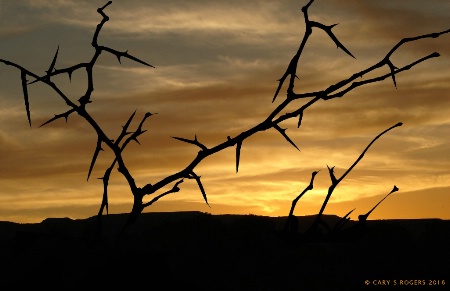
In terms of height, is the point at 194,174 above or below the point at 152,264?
above

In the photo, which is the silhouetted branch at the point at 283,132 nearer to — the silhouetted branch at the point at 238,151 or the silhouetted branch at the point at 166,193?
the silhouetted branch at the point at 238,151

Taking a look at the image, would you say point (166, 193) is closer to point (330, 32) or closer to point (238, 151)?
point (238, 151)

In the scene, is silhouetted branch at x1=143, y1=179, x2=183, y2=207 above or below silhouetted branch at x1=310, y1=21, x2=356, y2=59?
below

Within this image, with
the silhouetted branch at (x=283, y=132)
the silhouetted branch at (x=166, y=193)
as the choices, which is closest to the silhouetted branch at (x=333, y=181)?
the silhouetted branch at (x=283, y=132)

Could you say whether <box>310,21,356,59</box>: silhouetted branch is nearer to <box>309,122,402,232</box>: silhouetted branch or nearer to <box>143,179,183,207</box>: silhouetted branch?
<box>309,122,402,232</box>: silhouetted branch

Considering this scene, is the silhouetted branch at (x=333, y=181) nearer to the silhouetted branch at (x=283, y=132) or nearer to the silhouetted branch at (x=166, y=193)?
the silhouetted branch at (x=283, y=132)

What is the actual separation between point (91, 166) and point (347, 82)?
3.53 feet

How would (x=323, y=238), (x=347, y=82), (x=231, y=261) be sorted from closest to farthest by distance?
(x=323, y=238) < (x=347, y=82) < (x=231, y=261)

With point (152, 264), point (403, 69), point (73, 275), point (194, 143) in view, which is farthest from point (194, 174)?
point (403, 69)

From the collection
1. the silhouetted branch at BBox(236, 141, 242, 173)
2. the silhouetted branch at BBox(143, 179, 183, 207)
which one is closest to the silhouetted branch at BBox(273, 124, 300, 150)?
the silhouetted branch at BBox(236, 141, 242, 173)

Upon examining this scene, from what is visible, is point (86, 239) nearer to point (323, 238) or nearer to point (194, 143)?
point (194, 143)

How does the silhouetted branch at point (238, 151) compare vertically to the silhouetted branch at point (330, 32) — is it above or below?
below

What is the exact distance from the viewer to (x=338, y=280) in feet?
365

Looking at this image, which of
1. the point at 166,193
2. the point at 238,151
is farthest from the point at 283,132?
the point at 166,193
